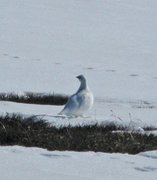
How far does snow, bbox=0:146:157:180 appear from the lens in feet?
18.1

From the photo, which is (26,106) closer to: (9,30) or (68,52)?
(68,52)

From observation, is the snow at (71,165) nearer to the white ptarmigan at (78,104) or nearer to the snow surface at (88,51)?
the white ptarmigan at (78,104)

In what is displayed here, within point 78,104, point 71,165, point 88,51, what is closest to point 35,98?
point 78,104

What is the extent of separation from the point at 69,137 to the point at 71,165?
207cm

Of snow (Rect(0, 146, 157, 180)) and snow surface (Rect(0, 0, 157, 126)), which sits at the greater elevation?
snow surface (Rect(0, 0, 157, 126))

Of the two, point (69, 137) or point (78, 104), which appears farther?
point (78, 104)

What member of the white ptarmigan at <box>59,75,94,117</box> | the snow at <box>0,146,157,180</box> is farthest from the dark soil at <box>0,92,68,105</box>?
the snow at <box>0,146,157,180</box>

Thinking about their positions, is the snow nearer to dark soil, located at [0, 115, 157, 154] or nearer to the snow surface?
dark soil, located at [0, 115, 157, 154]

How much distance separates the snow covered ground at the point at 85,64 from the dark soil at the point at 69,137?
537 millimetres

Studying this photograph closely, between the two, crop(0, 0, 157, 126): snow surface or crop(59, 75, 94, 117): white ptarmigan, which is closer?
crop(59, 75, 94, 117): white ptarmigan

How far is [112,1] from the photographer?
95.1ft

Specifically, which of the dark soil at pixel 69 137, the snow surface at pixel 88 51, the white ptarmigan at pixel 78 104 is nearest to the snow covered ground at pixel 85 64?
the snow surface at pixel 88 51

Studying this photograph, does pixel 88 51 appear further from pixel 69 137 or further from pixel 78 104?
pixel 69 137

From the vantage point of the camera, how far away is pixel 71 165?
19.3ft
